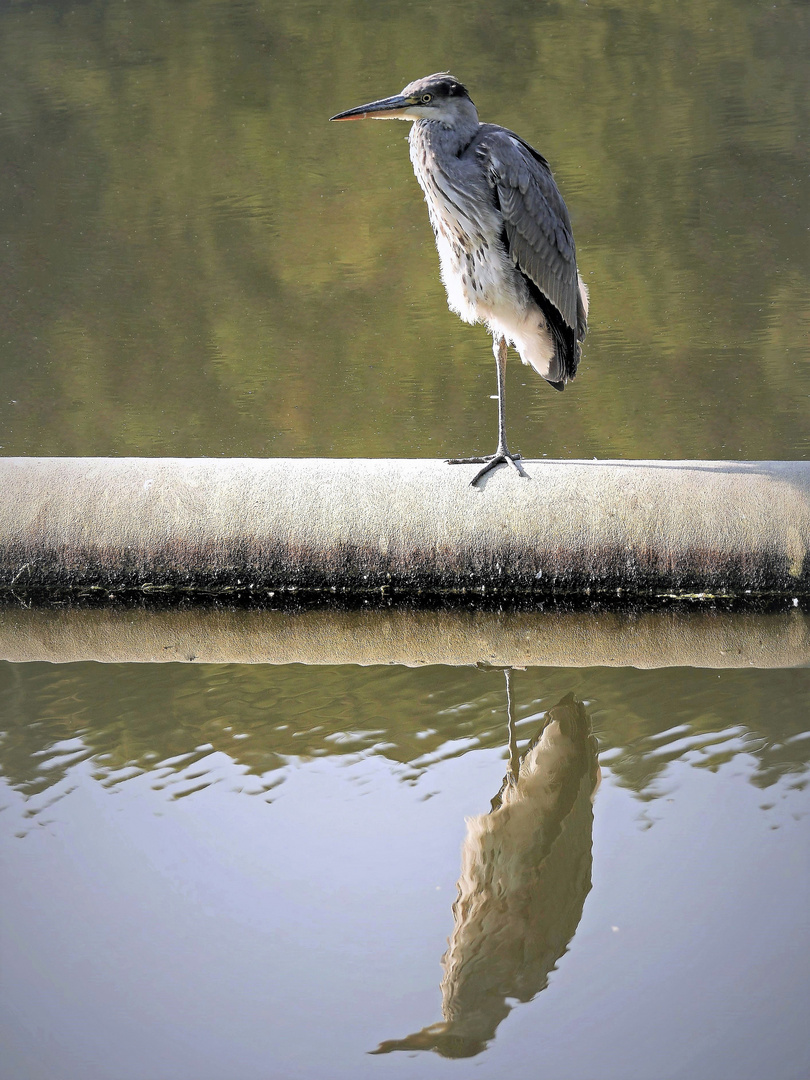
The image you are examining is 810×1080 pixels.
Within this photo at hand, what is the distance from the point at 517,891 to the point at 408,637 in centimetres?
90

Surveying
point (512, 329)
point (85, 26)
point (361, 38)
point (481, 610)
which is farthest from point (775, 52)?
point (481, 610)

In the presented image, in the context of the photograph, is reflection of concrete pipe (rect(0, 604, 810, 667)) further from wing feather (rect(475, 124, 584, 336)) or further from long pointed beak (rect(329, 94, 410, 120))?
long pointed beak (rect(329, 94, 410, 120))

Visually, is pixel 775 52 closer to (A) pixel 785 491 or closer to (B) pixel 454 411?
(B) pixel 454 411

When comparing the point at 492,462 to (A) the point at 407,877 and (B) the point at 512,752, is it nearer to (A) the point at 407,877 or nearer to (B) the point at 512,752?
(B) the point at 512,752

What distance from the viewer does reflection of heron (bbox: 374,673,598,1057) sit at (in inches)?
43.1

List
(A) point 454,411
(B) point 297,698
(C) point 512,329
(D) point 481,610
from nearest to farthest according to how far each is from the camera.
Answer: (B) point 297,698
(D) point 481,610
(C) point 512,329
(A) point 454,411

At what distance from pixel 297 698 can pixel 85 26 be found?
10307mm

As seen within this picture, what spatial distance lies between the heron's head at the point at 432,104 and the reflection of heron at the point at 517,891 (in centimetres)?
145

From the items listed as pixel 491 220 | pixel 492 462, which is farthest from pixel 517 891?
pixel 491 220

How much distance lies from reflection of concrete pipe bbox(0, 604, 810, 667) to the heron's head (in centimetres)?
109

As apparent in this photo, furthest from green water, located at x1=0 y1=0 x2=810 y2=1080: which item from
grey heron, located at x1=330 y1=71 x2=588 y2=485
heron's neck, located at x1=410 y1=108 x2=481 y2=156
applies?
heron's neck, located at x1=410 y1=108 x2=481 y2=156

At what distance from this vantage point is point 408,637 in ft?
7.05

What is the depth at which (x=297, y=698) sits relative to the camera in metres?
1.85

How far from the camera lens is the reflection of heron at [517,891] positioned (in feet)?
3.59
